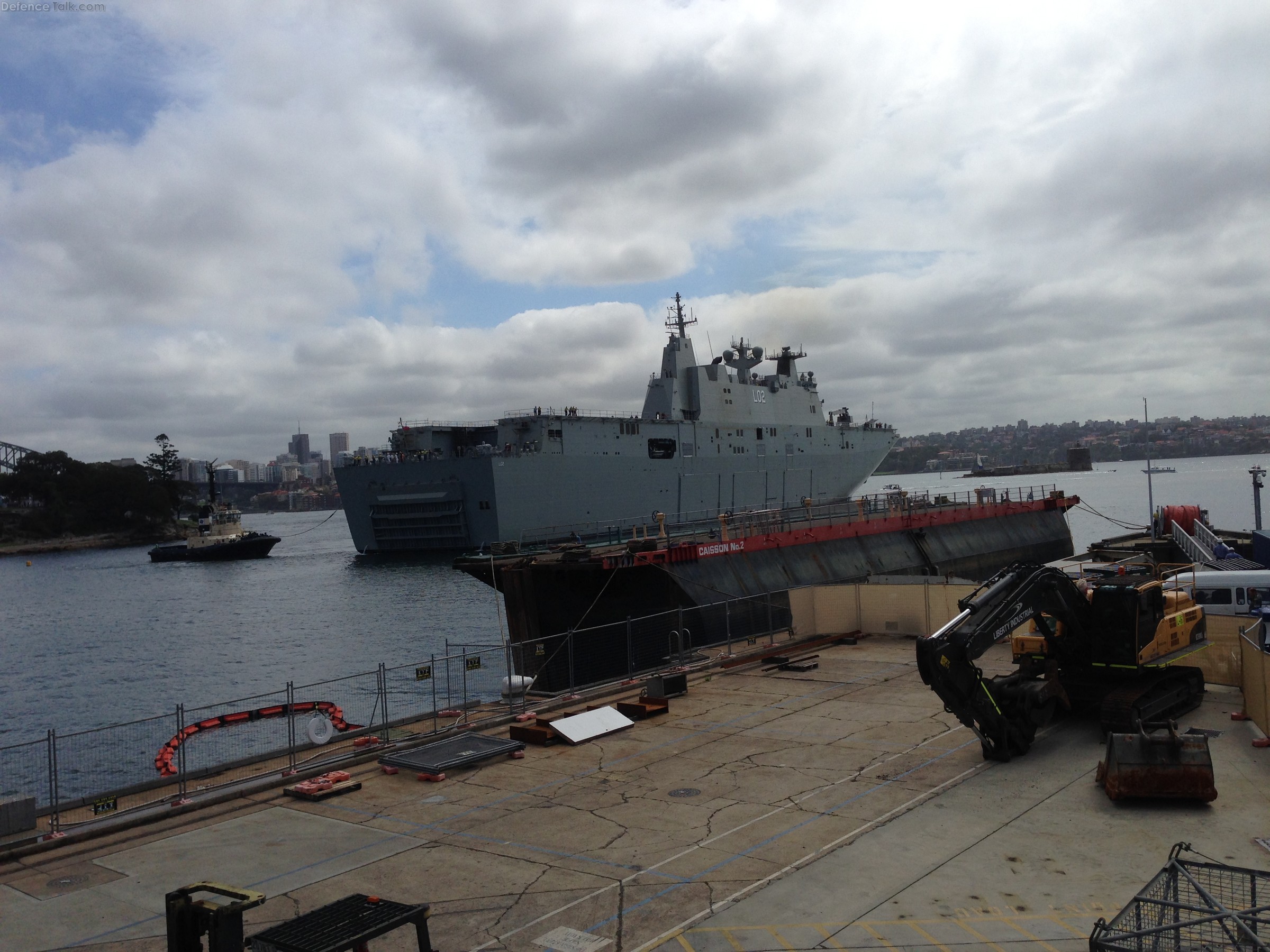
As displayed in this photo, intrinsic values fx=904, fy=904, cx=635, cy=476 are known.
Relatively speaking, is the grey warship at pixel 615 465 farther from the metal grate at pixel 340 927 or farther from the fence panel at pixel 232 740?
the metal grate at pixel 340 927

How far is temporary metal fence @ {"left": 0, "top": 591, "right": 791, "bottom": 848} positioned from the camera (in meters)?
11.8

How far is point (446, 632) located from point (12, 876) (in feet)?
93.6

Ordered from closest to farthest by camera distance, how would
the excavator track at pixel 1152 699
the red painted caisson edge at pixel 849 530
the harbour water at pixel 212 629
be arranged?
the excavator track at pixel 1152 699, the red painted caisson edge at pixel 849 530, the harbour water at pixel 212 629

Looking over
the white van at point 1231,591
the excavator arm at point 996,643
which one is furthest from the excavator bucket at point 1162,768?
the white van at point 1231,591

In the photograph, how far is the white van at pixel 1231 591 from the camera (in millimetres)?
19578

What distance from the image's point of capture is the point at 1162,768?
31.4 feet

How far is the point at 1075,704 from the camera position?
42.9ft

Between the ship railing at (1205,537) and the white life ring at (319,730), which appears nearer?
the white life ring at (319,730)

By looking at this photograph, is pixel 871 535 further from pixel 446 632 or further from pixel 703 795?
pixel 703 795

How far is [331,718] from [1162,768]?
12.1m

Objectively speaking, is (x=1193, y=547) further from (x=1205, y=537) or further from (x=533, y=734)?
(x=533, y=734)

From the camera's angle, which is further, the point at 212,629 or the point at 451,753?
the point at 212,629

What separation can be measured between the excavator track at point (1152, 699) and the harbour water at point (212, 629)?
1490cm

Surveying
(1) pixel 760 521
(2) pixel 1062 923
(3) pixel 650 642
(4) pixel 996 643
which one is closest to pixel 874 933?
(2) pixel 1062 923
